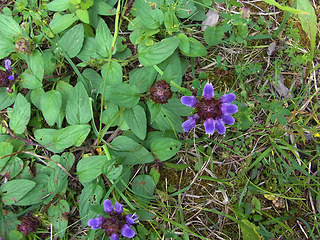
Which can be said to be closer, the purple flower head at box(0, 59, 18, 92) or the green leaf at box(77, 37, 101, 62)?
the purple flower head at box(0, 59, 18, 92)

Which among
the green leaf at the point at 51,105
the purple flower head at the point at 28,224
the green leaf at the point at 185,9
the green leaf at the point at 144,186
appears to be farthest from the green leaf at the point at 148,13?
the purple flower head at the point at 28,224

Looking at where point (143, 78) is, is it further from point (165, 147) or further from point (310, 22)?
point (310, 22)

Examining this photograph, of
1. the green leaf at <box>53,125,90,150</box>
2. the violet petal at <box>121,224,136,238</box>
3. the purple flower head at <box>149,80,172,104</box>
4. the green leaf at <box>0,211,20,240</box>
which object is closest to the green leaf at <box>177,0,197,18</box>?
the purple flower head at <box>149,80,172,104</box>

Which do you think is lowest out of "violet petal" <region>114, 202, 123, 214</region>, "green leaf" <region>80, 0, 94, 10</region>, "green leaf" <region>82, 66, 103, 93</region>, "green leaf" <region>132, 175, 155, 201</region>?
"green leaf" <region>132, 175, 155, 201</region>

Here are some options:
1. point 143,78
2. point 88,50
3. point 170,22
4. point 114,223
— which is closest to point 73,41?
point 88,50

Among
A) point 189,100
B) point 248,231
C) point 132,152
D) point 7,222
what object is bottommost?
point 248,231

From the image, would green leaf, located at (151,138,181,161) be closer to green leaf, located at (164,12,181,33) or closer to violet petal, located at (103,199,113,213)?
violet petal, located at (103,199,113,213)

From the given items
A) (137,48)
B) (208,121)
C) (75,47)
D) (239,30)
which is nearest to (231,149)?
(208,121)
